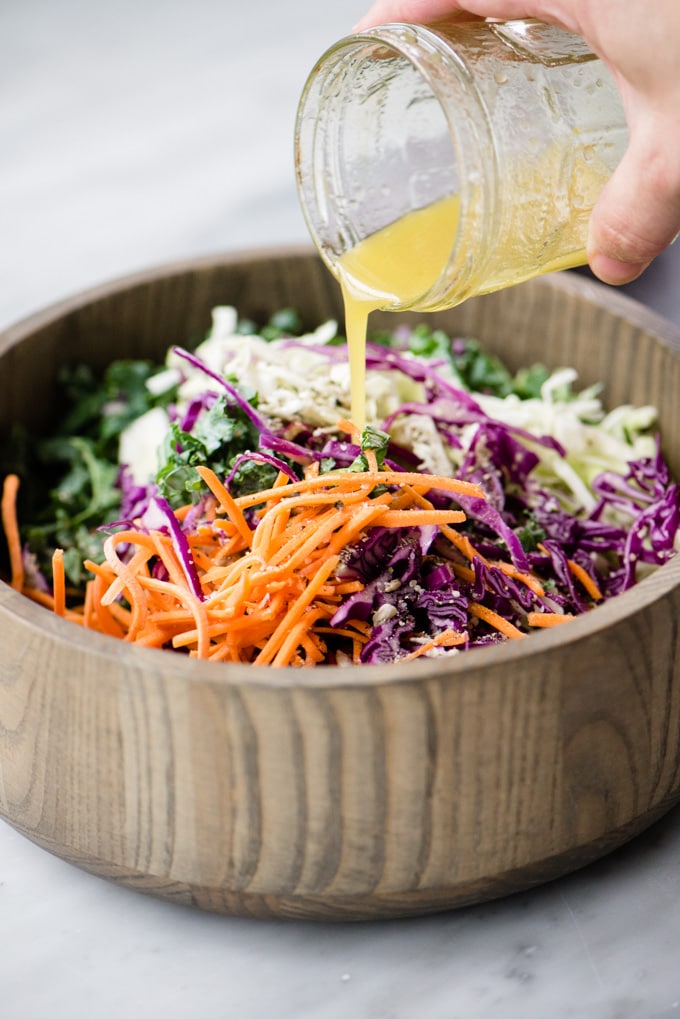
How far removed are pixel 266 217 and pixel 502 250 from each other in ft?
6.58

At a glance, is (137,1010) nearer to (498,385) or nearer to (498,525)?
(498,525)

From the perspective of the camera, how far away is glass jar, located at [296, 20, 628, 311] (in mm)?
1524

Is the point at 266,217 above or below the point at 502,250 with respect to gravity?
below

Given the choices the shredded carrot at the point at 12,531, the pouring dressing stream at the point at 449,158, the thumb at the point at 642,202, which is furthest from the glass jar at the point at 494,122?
the shredded carrot at the point at 12,531

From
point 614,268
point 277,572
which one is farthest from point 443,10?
point 277,572

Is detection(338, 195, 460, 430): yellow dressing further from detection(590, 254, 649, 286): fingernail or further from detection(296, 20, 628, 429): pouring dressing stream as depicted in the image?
detection(590, 254, 649, 286): fingernail

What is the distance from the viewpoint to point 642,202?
4.64 ft

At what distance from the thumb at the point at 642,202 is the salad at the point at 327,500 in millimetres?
405

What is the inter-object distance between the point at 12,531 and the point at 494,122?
1.03 meters

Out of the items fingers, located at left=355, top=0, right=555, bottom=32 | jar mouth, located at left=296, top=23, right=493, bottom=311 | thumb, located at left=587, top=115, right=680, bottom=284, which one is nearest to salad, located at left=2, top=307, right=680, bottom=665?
jar mouth, located at left=296, top=23, right=493, bottom=311

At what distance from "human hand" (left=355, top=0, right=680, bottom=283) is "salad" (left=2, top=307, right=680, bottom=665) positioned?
42 centimetres

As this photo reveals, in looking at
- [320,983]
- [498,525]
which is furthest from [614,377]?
[320,983]

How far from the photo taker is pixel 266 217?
3484mm

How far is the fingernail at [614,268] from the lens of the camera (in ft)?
5.05
